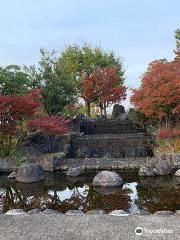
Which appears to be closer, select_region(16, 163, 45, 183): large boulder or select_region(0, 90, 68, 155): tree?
select_region(16, 163, 45, 183): large boulder

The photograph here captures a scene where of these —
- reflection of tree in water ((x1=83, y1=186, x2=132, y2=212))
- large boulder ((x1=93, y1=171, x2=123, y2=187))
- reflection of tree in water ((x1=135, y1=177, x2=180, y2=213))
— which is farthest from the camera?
large boulder ((x1=93, y1=171, x2=123, y2=187))

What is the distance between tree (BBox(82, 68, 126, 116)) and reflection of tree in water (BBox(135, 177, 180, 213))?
60.0 feet

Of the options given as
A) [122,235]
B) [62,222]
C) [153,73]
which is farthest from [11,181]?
[153,73]

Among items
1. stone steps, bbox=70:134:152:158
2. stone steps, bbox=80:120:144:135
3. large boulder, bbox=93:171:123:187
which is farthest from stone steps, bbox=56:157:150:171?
stone steps, bbox=80:120:144:135

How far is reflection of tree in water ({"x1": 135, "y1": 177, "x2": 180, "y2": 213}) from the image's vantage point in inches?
274

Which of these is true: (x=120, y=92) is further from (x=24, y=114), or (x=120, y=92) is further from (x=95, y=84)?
(x=24, y=114)

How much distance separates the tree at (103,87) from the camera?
27.1m

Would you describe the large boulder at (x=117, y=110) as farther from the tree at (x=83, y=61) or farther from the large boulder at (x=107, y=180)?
the large boulder at (x=107, y=180)

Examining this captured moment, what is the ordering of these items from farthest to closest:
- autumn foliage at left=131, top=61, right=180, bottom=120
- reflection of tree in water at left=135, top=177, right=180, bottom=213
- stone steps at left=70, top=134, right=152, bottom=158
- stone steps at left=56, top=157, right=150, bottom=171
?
stone steps at left=70, top=134, right=152, bottom=158
autumn foliage at left=131, top=61, right=180, bottom=120
stone steps at left=56, top=157, right=150, bottom=171
reflection of tree in water at left=135, top=177, right=180, bottom=213

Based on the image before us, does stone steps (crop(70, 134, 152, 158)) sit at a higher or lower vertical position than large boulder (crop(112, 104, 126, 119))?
lower

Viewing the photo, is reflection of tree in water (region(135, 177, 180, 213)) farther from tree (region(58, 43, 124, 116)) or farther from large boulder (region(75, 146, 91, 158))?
tree (region(58, 43, 124, 116))

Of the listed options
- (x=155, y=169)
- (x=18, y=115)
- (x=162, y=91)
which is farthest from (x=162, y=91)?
(x=18, y=115)

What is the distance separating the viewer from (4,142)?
14742 mm

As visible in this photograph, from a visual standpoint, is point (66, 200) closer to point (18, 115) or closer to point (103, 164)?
point (103, 164)
